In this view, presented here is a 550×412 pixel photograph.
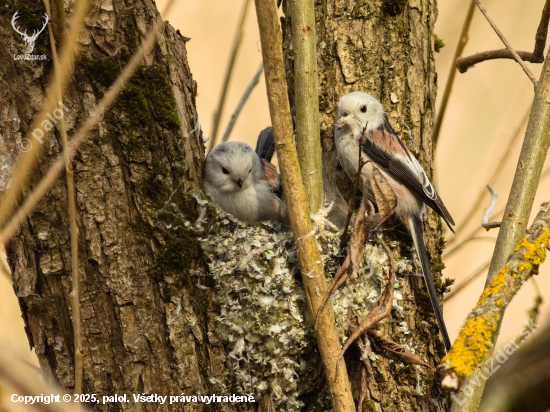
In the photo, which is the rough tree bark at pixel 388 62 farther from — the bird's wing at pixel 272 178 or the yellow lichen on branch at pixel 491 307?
the yellow lichen on branch at pixel 491 307

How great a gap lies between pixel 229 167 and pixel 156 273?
1.22m

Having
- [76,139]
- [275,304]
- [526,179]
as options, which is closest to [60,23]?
[76,139]

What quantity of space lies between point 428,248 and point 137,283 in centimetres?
158

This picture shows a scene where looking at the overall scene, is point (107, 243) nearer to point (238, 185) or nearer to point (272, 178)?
point (238, 185)

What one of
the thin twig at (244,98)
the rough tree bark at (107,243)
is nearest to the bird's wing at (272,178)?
the thin twig at (244,98)

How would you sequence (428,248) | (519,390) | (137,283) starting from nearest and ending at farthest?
(137,283) → (428,248) → (519,390)

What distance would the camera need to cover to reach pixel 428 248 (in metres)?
2.90

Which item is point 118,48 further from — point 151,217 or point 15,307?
point 15,307

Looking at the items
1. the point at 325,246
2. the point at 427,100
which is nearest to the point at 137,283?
the point at 325,246

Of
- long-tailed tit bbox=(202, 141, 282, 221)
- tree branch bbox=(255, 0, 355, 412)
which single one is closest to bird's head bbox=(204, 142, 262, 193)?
long-tailed tit bbox=(202, 141, 282, 221)

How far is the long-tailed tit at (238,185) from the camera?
3340mm

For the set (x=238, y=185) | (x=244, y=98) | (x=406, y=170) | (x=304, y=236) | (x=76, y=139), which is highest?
(x=244, y=98)

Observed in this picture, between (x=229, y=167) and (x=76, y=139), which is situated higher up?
(x=229, y=167)

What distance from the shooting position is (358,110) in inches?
114
